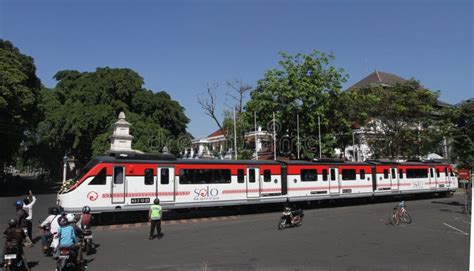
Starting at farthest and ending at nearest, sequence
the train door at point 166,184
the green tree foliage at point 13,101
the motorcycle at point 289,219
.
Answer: the green tree foliage at point 13,101
the train door at point 166,184
the motorcycle at point 289,219

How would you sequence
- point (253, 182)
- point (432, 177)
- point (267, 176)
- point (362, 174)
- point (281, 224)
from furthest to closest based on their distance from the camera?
point (432, 177) < point (362, 174) < point (267, 176) < point (253, 182) < point (281, 224)

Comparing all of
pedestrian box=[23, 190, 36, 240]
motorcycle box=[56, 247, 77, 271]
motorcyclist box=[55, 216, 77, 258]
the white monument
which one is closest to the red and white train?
pedestrian box=[23, 190, 36, 240]

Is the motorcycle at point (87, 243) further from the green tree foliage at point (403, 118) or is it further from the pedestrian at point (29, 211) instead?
the green tree foliage at point (403, 118)

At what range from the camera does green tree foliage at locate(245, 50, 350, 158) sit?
37938 mm

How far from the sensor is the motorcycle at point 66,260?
8898 mm

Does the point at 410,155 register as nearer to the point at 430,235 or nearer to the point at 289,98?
the point at 289,98

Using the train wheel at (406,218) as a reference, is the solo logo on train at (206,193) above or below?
above

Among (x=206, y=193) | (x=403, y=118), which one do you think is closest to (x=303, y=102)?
(x=403, y=118)

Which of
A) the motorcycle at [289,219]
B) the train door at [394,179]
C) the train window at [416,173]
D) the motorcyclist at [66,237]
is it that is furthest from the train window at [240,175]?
the train window at [416,173]

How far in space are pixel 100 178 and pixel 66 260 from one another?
30.0 feet

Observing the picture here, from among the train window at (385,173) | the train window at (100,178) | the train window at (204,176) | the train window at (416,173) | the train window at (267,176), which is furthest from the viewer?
the train window at (416,173)

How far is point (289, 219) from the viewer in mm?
17203

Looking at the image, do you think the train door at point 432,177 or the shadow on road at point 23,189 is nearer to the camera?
the train door at point 432,177

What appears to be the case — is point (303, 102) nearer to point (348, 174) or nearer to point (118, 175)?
point (348, 174)
